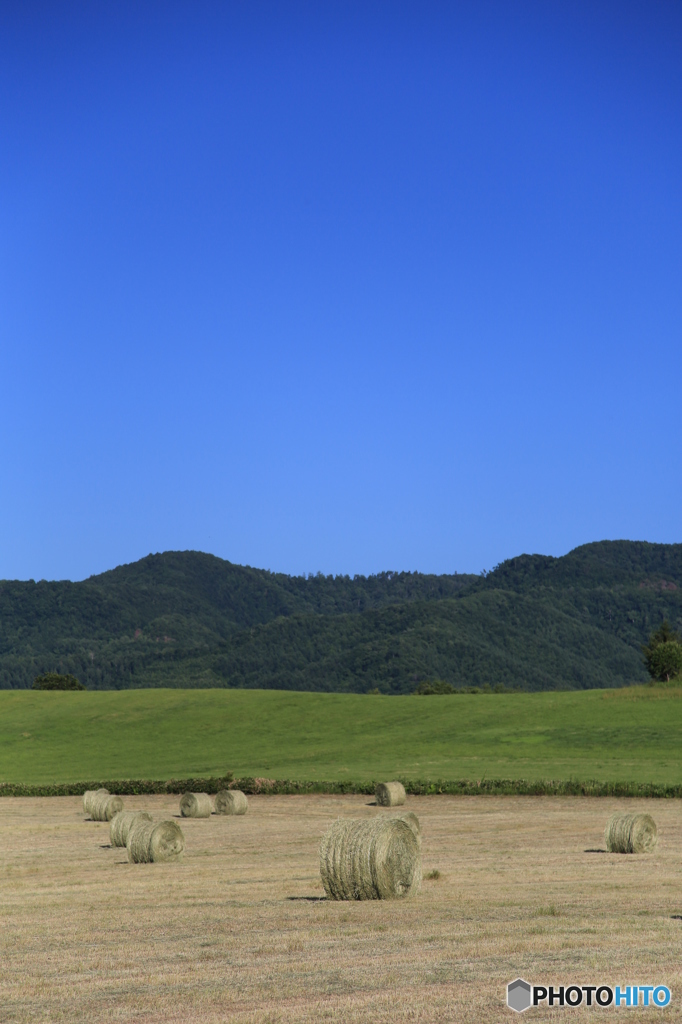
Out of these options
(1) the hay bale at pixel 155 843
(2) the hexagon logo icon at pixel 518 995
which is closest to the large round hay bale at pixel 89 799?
(1) the hay bale at pixel 155 843

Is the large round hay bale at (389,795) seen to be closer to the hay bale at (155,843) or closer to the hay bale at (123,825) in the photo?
the hay bale at (123,825)

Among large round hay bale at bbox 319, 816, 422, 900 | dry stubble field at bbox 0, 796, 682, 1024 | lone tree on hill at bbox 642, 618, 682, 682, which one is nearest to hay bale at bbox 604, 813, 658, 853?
dry stubble field at bbox 0, 796, 682, 1024

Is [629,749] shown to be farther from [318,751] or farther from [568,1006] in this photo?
[568,1006]

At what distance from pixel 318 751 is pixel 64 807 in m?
23.5

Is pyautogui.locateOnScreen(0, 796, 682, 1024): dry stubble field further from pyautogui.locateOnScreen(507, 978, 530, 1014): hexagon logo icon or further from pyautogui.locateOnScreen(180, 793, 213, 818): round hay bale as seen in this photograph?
pyautogui.locateOnScreen(180, 793, 213, 818): round hay bale

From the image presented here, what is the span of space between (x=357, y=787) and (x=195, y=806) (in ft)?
31.2

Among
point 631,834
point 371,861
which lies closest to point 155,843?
point 371,861

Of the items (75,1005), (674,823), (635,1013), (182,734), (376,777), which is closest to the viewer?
(635,1013)

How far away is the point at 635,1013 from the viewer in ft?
33.9

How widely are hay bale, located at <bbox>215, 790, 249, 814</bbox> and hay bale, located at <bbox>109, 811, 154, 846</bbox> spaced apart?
36.1 ft

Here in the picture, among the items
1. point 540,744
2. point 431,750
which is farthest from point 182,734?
point 540,744

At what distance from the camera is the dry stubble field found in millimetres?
11164

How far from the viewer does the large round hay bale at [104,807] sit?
38500 mm
